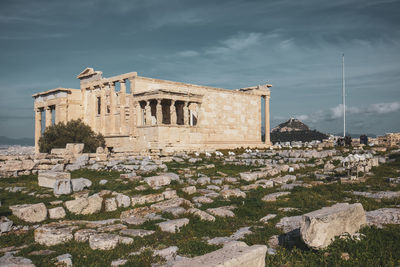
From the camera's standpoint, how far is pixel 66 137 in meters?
34.6

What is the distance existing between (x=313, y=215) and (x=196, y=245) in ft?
8.09

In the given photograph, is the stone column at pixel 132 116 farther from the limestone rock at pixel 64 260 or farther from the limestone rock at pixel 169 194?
the limestone rock at pixel 64 260

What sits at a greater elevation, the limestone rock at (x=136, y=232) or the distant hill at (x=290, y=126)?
the distant hill at (x=290, y=126)

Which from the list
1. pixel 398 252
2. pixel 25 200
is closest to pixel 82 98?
pixel 25 200

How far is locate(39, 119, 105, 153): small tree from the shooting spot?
112 ft

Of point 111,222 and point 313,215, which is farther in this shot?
point 111,222

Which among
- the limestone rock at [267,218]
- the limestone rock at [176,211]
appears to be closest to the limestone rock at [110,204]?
the limestone rock at [176,211]

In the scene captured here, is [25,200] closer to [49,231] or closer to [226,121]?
[49,231]

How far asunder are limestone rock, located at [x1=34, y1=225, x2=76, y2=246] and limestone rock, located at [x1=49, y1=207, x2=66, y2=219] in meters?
1.92

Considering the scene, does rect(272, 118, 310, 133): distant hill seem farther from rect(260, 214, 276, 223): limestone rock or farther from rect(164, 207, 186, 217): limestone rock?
rect(260, 214, 276, 223): limestone rock

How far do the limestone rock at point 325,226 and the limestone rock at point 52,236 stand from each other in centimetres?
529

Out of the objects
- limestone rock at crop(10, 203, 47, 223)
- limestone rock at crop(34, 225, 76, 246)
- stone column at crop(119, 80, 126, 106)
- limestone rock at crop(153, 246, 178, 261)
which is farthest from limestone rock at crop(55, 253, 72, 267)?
stone column at crop(119, 80, 126, 106)

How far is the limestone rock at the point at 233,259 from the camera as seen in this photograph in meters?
4.99

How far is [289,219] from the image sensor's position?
884 cm
